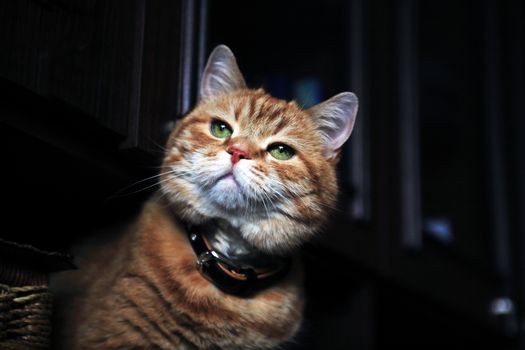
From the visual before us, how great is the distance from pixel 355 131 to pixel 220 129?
51cm

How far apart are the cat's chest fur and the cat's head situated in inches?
3.3

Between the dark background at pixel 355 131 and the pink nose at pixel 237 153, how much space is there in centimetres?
14

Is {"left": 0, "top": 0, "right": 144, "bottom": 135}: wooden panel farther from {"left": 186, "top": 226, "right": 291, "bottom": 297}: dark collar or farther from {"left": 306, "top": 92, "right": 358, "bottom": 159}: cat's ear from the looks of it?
{"left": 306, "top": 92, "right": 358, "bottom": 159}: cat's ear

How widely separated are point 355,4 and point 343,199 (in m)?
0.53

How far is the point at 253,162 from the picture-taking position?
1048mm

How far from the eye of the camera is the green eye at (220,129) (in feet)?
3.78

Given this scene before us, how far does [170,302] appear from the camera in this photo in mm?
1033

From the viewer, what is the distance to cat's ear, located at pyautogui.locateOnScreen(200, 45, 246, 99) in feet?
3.92

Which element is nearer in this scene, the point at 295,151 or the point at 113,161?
the point at 113,161

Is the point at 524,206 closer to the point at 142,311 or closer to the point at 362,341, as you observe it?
the point at 362,341

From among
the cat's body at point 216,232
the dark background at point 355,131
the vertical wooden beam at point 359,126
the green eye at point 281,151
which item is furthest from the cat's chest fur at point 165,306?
the vertical wooden beam at point 359,126

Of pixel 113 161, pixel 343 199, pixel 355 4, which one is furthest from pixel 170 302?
pixel 355 4

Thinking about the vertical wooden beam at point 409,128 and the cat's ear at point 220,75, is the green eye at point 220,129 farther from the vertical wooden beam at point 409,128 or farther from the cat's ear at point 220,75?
the vertical wooden beam at point 409,128

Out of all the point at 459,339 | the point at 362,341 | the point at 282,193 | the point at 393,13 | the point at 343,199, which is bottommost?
the point at 459,339
